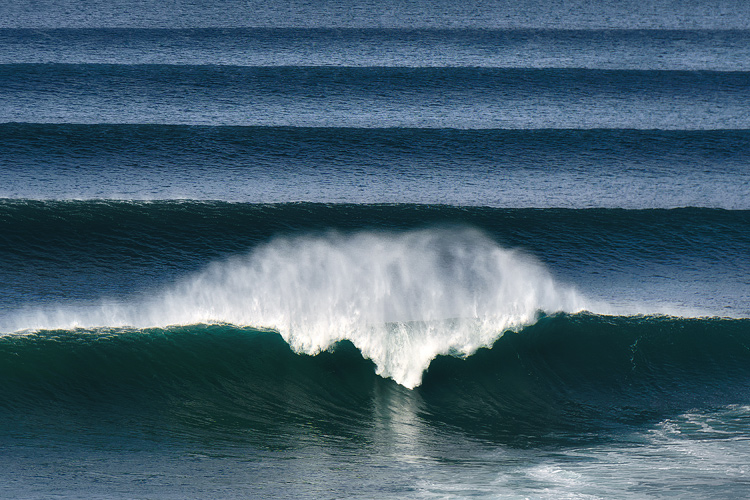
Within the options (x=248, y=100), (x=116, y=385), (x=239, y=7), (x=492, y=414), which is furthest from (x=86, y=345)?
(x=239, y=7)

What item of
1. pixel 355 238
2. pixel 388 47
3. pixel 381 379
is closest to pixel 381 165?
pixel 355 238

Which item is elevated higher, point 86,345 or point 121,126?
point 121,126

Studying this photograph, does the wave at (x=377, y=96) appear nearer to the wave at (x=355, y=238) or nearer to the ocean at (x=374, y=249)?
the ocean at (x=374, y=249)

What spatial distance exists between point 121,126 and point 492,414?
7.42m

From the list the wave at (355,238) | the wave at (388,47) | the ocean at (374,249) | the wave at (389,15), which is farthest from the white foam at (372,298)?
the wave at (389,15)

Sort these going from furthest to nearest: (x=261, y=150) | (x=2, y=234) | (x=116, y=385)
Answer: (x=261, y=150) → (x=2, y=234) → (x=116, y=385)

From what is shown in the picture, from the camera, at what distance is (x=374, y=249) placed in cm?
849

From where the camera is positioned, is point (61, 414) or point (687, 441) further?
point (61, 414)

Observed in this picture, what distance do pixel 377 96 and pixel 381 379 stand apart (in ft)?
20.9

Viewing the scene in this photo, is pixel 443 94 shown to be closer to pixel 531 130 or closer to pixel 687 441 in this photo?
pixel 531 130

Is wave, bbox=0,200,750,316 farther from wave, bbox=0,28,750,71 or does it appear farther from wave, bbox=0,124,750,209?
wave, bbox=0,28,750,71

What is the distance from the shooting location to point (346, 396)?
20.8 ft

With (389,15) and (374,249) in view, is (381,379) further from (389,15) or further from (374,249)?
(389,15)

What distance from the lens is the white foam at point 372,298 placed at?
22.2 ft
